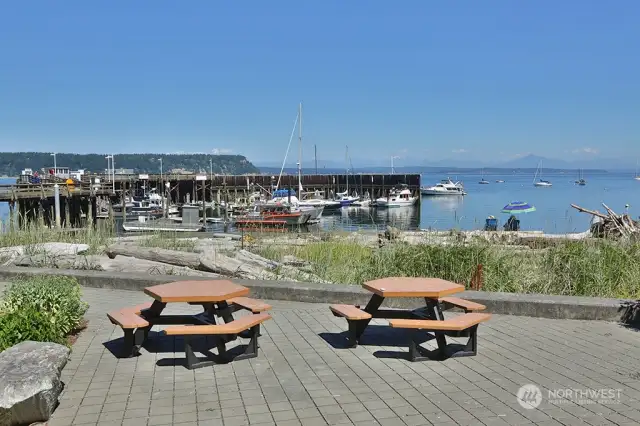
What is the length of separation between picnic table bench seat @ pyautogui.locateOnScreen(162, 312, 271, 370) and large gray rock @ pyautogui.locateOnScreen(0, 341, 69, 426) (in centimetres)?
93

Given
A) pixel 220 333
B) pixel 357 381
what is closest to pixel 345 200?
pixel 220 333

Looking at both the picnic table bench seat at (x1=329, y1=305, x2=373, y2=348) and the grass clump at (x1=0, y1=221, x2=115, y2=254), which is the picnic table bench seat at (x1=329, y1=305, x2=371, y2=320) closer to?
the picnic table bench seat at (x1=329, y1=305, x2=373, y2=348)

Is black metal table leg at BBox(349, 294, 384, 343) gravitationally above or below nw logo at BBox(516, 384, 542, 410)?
above

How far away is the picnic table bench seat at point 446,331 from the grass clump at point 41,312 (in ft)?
10.5

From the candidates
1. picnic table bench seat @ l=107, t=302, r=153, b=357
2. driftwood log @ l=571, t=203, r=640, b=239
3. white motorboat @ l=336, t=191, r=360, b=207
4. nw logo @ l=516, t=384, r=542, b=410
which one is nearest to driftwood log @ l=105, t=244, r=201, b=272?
picnic table bench seat @ l=107, t=302, r=153, b=357

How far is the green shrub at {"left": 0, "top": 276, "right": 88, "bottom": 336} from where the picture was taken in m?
5.78

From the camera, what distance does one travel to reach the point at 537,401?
4.39 metres

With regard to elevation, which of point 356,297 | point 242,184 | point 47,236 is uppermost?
point 242,184

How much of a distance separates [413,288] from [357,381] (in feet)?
3.72

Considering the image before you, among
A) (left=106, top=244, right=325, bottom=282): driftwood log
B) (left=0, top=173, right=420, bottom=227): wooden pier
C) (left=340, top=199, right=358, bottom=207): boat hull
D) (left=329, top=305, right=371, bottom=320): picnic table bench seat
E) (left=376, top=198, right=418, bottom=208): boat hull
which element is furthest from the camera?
(left=340, top=199, right=358, bottom=207): boat hull

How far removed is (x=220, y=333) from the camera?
5.04 m

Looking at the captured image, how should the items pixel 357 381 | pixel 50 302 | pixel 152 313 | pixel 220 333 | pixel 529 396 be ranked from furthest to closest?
pixel 50 302
pixel 152 313
pixel 220 333
pixel 357 381
pixel 529 396

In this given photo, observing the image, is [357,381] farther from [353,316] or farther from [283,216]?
[283,216]

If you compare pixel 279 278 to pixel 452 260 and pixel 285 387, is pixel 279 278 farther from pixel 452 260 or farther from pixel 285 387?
pixel 285 387
